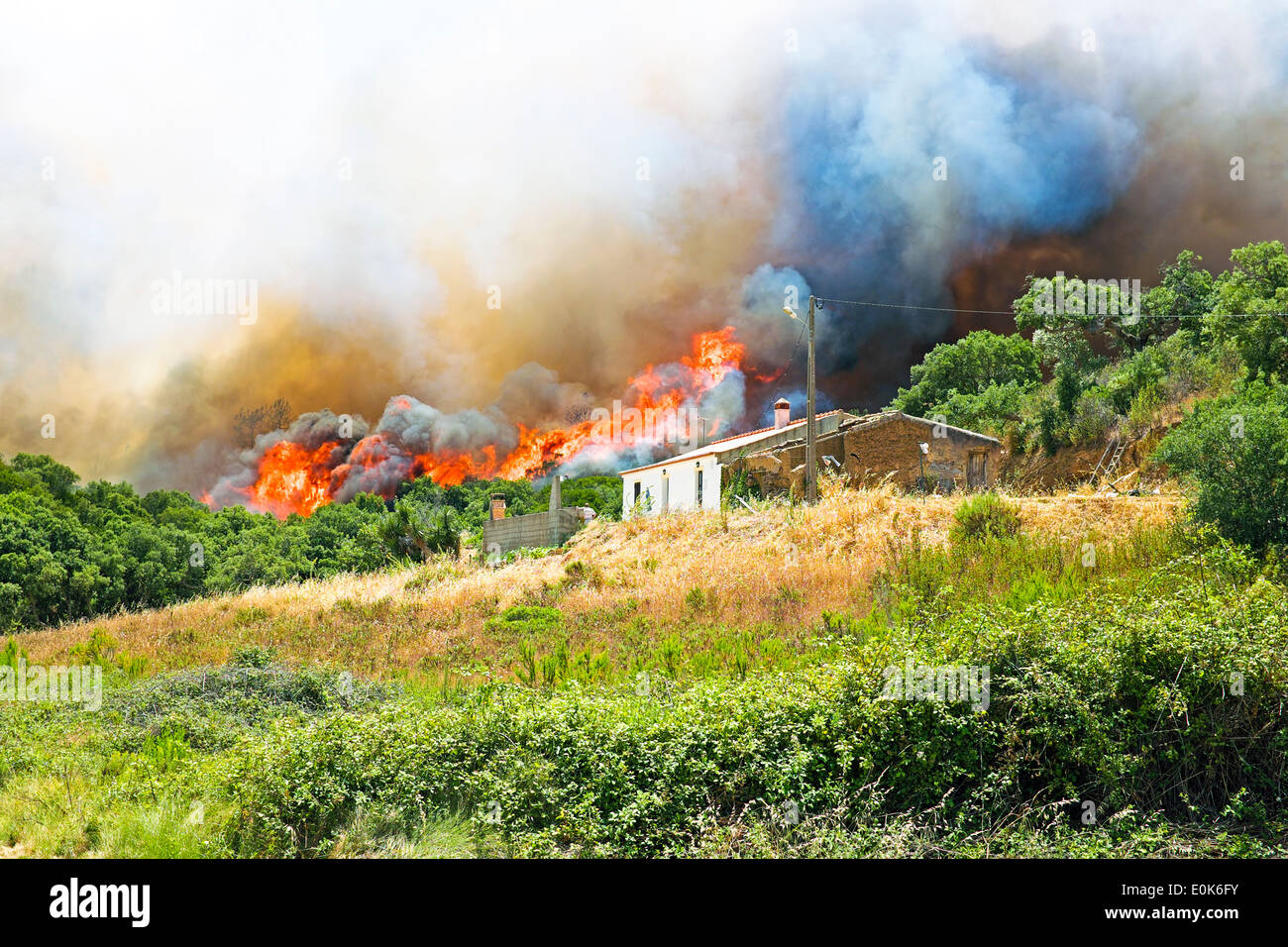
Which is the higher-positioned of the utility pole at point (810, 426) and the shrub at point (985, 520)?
the utility pole at point (810, 426)

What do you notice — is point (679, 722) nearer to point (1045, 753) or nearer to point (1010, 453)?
point (1045, 753)

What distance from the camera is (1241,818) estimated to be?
8414 mm

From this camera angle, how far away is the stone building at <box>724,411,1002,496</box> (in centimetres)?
3522

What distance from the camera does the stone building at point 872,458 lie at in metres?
35.2

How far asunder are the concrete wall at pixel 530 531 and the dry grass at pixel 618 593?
8651mm

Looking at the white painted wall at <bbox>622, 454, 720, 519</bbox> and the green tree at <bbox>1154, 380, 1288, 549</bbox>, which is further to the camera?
the white painted wall at <bbox>622, 454, 720, 519</bbox>

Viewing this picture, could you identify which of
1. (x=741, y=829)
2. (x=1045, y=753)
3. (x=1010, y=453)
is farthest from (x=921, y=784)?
(x=1010, y=453)

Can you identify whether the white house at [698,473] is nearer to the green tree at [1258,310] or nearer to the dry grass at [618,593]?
the dry grass at [618,593]

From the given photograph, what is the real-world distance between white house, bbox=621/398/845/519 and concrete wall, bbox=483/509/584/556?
8.36 ft

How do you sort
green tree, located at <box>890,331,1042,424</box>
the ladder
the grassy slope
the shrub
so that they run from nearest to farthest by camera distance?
the grassy slope < the shrub < the ladder < green tree, located at <box>890,331,1042,424</box>

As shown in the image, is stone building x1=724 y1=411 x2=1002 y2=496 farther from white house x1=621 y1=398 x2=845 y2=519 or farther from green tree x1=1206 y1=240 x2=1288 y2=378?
green tree x1=1206 y1=240 x2=1288 y2=378

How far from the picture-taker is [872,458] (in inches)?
1399

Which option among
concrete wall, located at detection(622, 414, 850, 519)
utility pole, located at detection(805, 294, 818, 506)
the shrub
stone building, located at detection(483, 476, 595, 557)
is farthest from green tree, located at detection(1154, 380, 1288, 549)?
stone building, located at detection(483, 476, 595, 557)

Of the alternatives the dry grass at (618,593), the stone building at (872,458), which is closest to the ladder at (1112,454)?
the stone building at (872,458)
